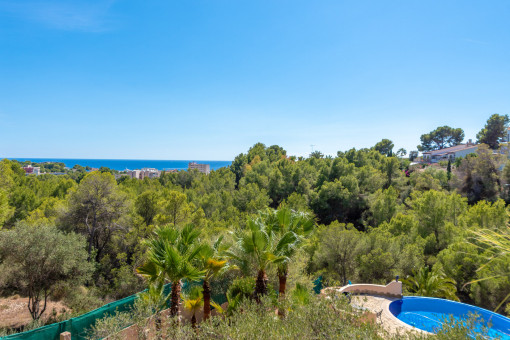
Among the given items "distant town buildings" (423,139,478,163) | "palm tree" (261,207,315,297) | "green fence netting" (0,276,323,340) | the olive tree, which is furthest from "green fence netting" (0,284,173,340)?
"distant town buildings" (423,139,478,163)

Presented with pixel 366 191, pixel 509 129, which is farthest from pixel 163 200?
pixel 509 129

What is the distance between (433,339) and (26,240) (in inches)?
579

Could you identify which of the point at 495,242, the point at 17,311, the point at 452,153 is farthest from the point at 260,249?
the point at 452,153

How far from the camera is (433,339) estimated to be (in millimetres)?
4238

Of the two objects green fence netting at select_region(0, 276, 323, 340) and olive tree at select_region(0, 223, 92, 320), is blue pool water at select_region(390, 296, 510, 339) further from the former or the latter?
olive tree at select_region(0, 223, 92, 320)

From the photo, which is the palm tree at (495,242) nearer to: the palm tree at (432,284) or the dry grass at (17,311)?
the palm tree at (432,284)

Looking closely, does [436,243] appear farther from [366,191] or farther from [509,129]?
[509,129]

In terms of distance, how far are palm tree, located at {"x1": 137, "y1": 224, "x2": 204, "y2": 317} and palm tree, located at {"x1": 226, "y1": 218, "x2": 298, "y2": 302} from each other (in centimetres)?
141

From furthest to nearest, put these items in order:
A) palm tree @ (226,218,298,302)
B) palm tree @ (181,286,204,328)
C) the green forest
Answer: palm tree @ (181,286,204,328) → the green forest → palm tree @ (226,218,298,302)

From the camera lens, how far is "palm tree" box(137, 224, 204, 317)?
7312 mm

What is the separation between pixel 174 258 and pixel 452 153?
211ft

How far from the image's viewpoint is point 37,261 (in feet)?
40.8

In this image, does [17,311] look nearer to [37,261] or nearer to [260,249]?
[37,261]

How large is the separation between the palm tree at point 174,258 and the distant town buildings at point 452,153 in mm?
57215
